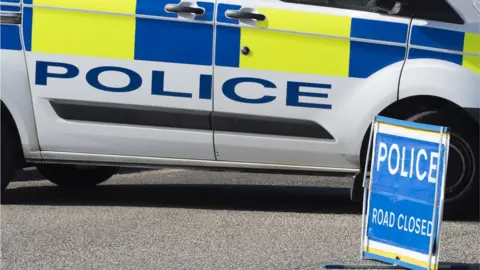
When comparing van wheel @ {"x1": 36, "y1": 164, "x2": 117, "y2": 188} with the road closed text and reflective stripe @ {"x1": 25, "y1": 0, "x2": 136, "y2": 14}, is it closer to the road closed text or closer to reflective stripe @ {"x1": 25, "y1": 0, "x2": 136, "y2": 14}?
reflective stripe @ {"x1": 25, "y1": 0, "x2": 136, "y2": 14}

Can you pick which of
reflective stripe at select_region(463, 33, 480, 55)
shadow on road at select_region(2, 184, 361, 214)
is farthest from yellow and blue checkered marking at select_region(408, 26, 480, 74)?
shadow on road at select_region(2, 184, 361, 214)

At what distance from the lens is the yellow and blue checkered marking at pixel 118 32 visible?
7.29 meters

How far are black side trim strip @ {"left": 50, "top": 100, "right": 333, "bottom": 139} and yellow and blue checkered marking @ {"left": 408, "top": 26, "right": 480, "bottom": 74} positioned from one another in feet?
→ 2.42

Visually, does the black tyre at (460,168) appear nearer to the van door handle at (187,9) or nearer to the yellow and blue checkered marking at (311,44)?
the yellow and blue checkered marking at (311,44)

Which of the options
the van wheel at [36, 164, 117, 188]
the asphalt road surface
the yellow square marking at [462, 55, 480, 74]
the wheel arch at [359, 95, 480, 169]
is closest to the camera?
the asphalt road surface

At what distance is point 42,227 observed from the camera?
7020 millimetres

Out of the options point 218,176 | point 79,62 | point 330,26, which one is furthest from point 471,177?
point 218,176

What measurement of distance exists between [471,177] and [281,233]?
1.21 metres

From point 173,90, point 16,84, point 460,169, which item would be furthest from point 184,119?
point 460,169

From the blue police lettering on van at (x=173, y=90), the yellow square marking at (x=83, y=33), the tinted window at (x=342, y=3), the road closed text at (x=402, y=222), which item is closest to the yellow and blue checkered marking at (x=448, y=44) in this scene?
the tinted window at (x=342, y=3)

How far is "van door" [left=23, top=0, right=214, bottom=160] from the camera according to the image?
7.29 metres

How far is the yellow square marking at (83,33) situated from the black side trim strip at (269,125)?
0.66 metres

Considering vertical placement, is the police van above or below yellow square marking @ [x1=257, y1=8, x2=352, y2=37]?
below

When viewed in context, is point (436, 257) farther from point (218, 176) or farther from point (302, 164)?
point (218, 176)
